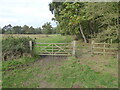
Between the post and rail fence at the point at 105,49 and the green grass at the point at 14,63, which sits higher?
the post and rail fence at the point at 105,49

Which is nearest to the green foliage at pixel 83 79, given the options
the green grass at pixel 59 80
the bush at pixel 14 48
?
the green grass at pixel 59 80

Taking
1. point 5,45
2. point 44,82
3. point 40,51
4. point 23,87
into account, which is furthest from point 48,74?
point 5,45

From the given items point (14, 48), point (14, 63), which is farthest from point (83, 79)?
point (14, 48)

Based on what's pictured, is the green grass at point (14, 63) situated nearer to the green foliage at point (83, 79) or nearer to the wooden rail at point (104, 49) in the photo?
the green foliage at point (83, 79)

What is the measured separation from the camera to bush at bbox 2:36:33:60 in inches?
216

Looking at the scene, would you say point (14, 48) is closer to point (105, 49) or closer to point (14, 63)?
point (14, 63)

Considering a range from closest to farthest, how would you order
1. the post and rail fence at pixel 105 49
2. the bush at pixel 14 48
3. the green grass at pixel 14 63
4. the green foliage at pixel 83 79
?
the green foliage at pixel 83 79 → the green grass at pixel 14 63 → the bush at pixel 14 48 → the post and rail fence at pixel 105 49

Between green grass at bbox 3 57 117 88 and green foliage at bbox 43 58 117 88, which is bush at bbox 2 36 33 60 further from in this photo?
green foliage at bbox 43 58 117 88

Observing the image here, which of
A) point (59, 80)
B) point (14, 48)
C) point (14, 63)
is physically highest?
point (14, 48)

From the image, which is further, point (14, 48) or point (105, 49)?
point (105, 49)

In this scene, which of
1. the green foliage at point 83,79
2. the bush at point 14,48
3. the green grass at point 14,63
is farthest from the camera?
the bush at point 14,48

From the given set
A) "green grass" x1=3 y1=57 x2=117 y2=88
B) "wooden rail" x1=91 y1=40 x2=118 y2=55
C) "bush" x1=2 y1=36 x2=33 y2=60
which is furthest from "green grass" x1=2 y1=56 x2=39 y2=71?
"wooden rail" x1=91 y1=40 x2=118 y2=55

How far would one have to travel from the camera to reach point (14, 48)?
552 centimetres

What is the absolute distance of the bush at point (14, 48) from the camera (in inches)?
216
